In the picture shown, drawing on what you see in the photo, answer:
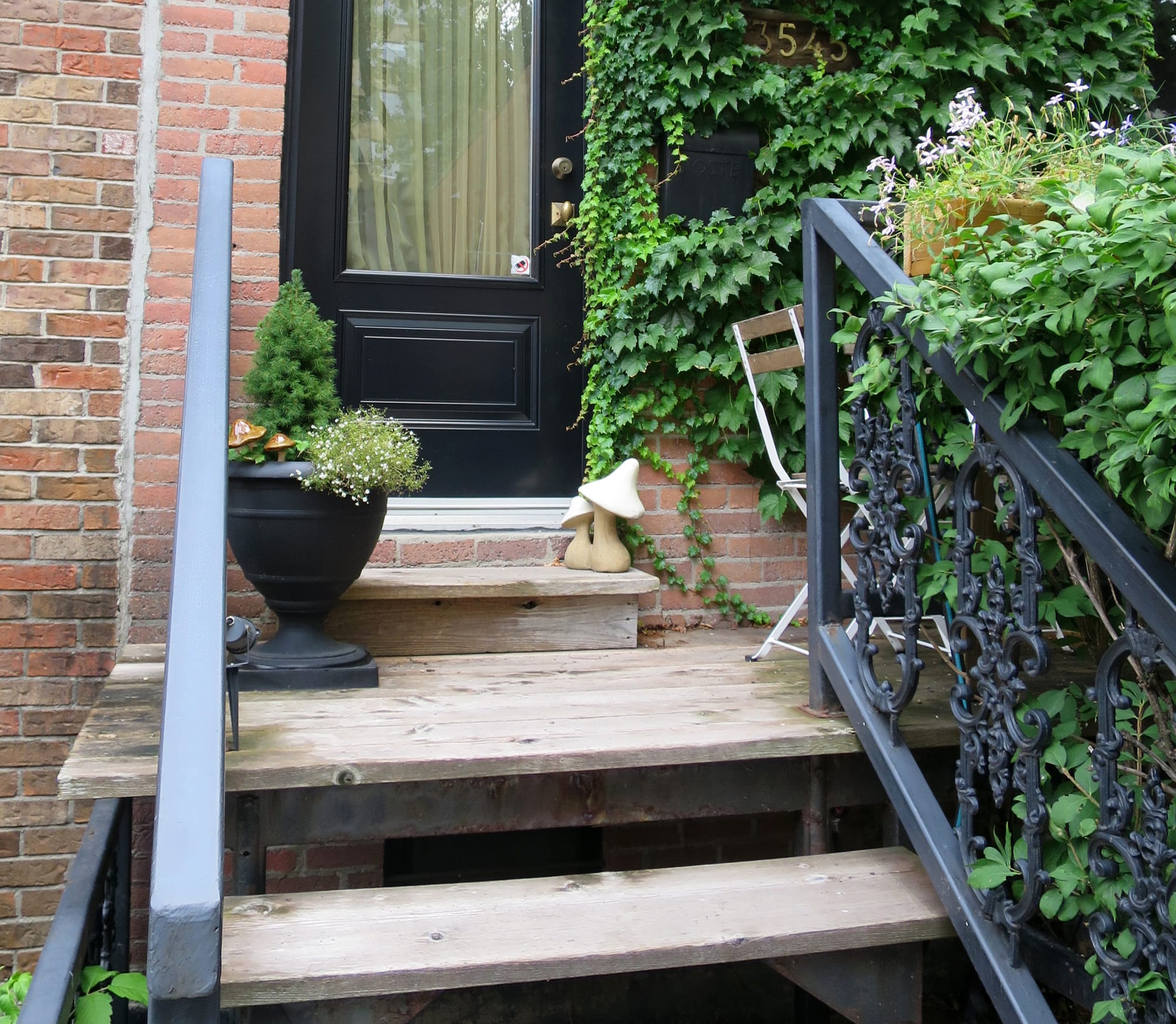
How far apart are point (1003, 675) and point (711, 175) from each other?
2091 millimetres

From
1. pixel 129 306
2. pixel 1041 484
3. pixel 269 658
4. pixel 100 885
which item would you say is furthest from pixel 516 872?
pixel 1041 484

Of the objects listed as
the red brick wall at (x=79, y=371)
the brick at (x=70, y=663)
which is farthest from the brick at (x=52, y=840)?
the brick at (x=70, y=663)

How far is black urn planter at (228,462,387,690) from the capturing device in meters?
2.17

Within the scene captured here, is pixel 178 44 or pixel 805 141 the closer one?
pixel 178 44

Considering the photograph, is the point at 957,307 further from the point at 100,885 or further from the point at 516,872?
the point at 516,872

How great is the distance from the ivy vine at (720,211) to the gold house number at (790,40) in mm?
41

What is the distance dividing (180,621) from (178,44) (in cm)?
203

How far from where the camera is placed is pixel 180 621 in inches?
53.6

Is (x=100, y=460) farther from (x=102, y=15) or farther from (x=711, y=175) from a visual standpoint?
(x=711, y=175)

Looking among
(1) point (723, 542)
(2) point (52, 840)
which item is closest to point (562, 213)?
(1) point (723, 542)

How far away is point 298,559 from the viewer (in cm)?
221

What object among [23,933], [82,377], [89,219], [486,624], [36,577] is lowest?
[23,933]

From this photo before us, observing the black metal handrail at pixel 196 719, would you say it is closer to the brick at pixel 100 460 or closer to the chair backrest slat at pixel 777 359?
the brick at pixel 100 460

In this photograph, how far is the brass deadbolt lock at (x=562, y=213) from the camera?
328 centimetres
